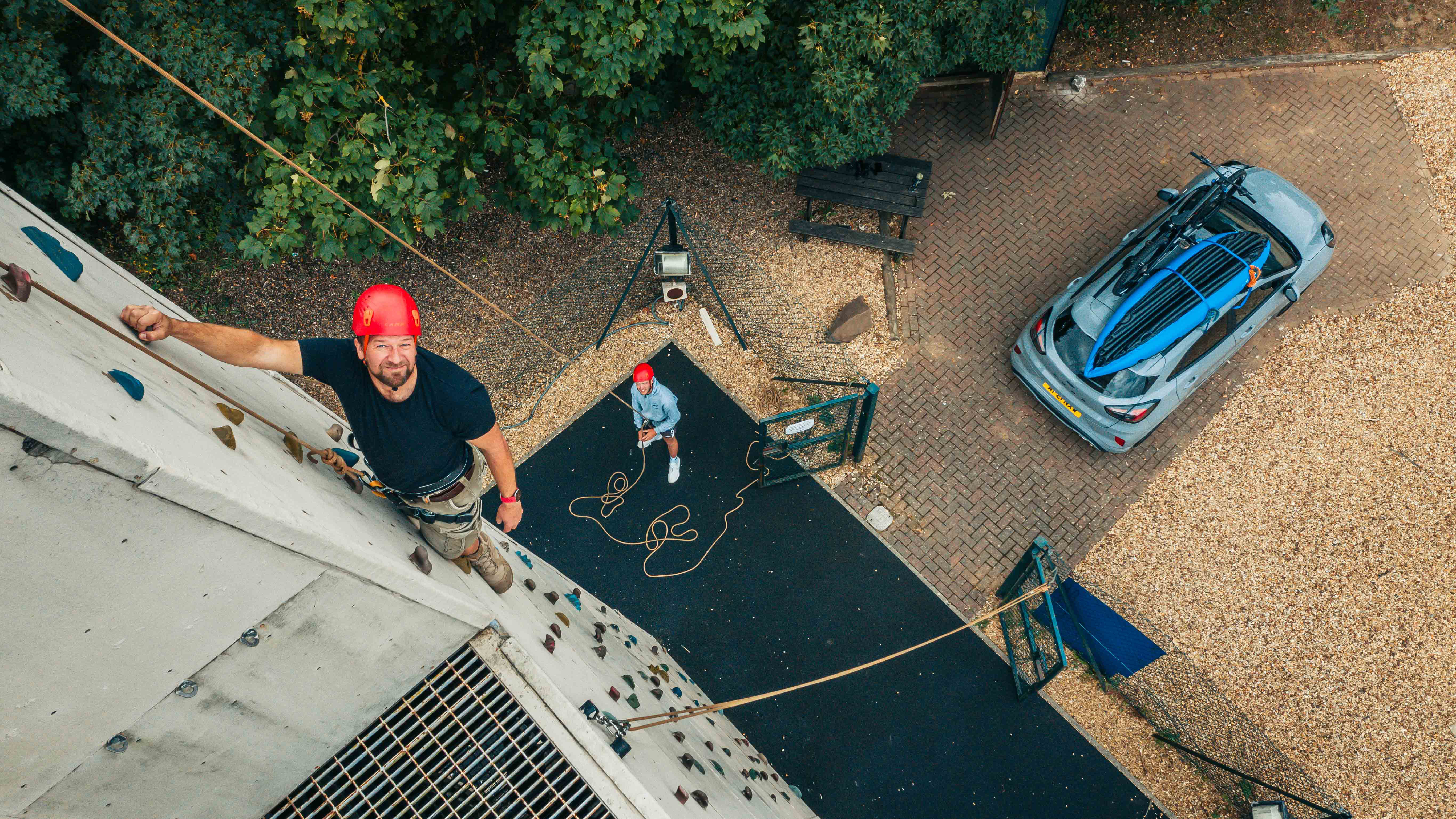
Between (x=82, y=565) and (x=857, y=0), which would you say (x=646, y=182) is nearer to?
(x=857, y=0)

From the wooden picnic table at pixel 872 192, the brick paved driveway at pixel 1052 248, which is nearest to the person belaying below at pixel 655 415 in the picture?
the brick paved driveway at pixel 1052 248

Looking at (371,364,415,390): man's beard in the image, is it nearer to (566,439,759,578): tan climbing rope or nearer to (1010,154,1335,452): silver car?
(566,439,759,578): tan climbing rope

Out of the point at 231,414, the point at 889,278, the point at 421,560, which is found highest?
the point at 231,414

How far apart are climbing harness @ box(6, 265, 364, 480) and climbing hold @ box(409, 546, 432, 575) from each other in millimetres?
685

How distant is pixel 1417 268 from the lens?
33.0ft

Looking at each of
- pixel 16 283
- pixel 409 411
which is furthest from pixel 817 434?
pixel 16 283

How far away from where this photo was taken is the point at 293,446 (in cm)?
396

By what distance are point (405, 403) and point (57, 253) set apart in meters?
1.55

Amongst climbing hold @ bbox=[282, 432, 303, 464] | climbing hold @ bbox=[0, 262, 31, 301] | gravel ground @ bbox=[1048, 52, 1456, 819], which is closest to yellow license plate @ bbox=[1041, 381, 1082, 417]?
gravel ground @ bbox=[1048, 52, 1456, 819]

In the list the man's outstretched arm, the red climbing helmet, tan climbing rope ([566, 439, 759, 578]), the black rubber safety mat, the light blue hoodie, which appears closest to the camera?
the man's outstretched arm

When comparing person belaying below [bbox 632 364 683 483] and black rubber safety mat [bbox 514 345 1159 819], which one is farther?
person belaying below [bbox 632 364 683 483]

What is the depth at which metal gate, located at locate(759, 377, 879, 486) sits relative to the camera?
8.06 metres

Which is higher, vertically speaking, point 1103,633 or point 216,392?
point 216,392

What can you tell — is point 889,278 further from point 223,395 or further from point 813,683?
point 223,395
